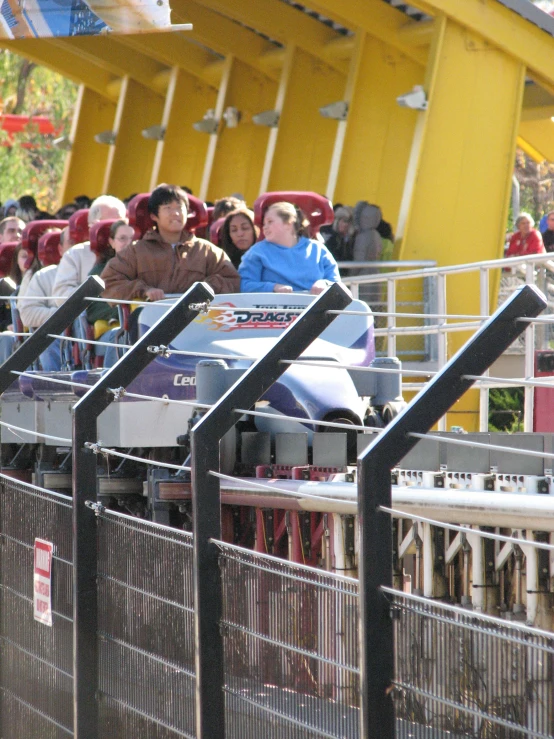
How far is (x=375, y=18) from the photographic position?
1695 centimetres

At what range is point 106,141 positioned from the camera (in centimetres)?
2748

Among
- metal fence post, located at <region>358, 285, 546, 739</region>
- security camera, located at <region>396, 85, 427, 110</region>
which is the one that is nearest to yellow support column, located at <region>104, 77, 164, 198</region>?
security camera, located at <region>396, 85, 427, 110</region>

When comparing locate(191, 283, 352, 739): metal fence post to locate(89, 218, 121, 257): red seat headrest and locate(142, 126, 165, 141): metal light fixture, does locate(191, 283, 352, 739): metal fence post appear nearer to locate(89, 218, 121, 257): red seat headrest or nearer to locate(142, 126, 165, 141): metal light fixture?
locate(89, 218, 121, 257): red seat headrest

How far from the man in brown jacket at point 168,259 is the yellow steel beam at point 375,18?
8.06 metres

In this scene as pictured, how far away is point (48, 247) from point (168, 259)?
3456 millimetres

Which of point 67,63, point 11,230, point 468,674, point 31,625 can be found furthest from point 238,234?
Answer: point 67,63

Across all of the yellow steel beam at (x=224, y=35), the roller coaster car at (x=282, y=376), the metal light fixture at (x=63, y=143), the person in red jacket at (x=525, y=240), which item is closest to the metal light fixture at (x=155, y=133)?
the yellow steel beam at (x=224, y=35)

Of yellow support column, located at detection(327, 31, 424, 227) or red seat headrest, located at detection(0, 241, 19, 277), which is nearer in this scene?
red seat headrest, located at detection(0, 241, 19, 277)

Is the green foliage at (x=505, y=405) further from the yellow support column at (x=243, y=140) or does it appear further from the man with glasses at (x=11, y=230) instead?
the man with glasses at (x=11, y=230)

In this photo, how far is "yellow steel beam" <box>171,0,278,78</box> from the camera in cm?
2102

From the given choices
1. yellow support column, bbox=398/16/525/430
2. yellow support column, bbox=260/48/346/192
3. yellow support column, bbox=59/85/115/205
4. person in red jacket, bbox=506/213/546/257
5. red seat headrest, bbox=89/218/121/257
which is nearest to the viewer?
red seat headrest, bbox=89/218/121/257

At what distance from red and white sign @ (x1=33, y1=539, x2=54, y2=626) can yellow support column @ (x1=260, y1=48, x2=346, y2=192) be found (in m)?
14.9

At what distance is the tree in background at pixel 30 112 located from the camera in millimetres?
42656

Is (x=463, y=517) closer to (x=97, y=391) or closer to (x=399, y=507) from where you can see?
(x=399, y=507)
